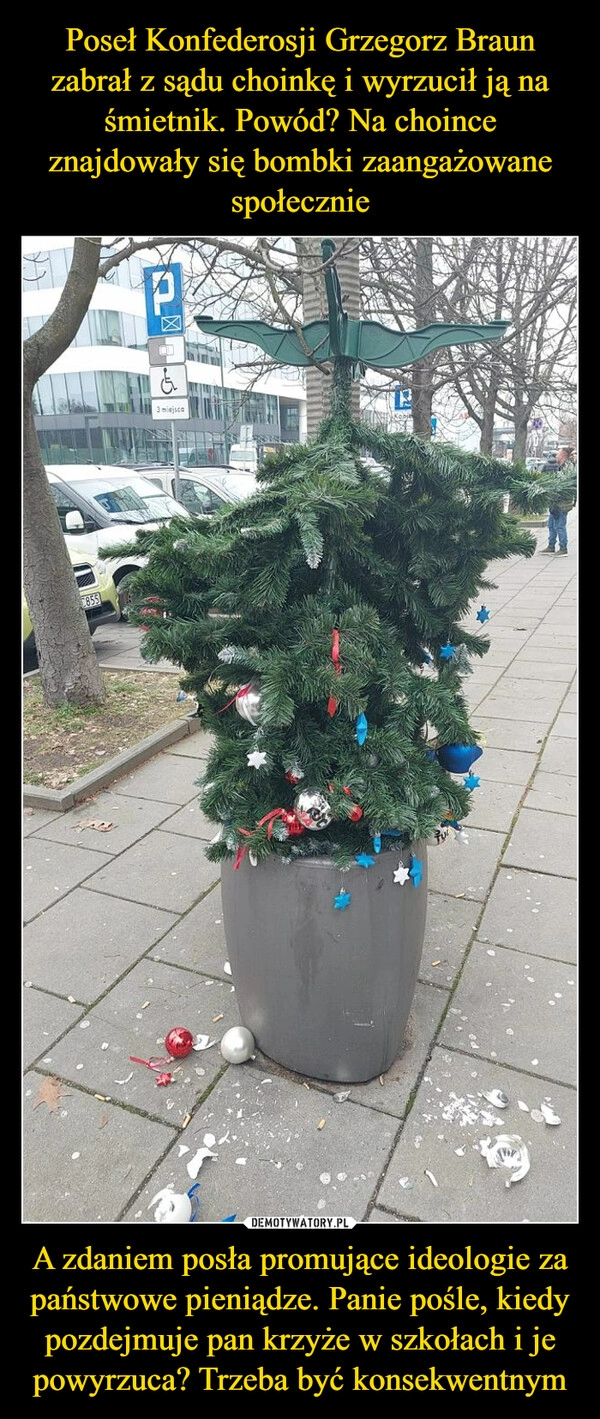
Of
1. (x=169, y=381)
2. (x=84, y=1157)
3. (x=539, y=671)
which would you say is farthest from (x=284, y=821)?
(x=169, y=381)

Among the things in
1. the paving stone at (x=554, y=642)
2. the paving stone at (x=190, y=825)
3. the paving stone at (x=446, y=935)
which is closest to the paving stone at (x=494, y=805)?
the paving stone at (x=446, y=935)

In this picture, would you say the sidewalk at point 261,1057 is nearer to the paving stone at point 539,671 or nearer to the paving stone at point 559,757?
the paving stone at point 559,757

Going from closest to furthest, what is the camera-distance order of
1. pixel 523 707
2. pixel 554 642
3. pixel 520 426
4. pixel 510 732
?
pixel 510 732, pixel 523 707, pixel 554 642, pixel 520 426

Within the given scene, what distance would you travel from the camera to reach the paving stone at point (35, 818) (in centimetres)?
432

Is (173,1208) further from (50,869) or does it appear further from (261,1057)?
(50,869)

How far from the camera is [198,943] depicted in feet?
10.7

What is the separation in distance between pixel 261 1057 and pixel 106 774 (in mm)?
2549

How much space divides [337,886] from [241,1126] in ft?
2.70

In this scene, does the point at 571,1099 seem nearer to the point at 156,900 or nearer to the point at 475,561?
the point at 475,561

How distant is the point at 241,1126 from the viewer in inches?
92.7

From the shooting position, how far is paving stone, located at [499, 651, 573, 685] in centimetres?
701

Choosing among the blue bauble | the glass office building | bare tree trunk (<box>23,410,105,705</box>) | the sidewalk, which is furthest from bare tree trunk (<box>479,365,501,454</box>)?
the glass office building

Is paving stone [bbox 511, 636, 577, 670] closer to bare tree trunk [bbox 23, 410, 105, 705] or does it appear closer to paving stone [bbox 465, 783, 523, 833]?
paving stone [bbox 465, 783, 523, 833]

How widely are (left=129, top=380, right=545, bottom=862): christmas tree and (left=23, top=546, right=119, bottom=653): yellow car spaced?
19.0ft
